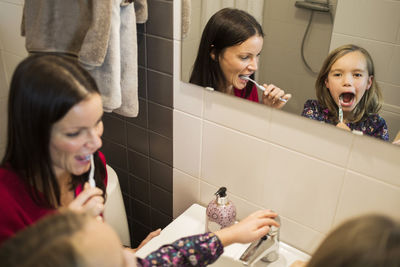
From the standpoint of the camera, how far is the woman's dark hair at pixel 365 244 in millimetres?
468

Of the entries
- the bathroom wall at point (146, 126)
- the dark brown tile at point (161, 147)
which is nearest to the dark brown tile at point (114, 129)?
the bathroom wall at point (146, 126)

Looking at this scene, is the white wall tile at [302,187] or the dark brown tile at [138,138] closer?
the white wall tile at [302,187]

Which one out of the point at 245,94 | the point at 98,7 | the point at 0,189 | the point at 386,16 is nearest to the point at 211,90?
the point at 245,94

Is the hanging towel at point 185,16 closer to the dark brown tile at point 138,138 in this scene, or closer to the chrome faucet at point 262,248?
the dark brown tile at point 138,138

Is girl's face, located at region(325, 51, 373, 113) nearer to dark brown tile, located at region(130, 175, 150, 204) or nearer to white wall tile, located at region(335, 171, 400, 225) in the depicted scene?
white wall tile, located at region(335, 171, 400, 225)

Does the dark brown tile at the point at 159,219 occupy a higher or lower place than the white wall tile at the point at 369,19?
lower

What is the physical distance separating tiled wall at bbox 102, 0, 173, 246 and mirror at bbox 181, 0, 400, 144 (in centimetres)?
15

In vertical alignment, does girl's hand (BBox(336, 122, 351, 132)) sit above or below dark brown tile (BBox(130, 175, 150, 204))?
above

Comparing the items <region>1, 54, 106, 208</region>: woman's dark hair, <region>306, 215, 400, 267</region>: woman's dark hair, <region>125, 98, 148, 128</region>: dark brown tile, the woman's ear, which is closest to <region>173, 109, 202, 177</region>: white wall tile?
<region>125, 98, 148, 128</region>: dark brown tile

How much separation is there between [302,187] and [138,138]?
0.57m

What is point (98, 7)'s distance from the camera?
883 millimetres

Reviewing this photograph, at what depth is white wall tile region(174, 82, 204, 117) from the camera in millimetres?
1035

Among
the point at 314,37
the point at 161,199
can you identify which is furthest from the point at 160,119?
the point at 314,37

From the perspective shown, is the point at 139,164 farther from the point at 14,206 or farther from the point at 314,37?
the point at 314,37
